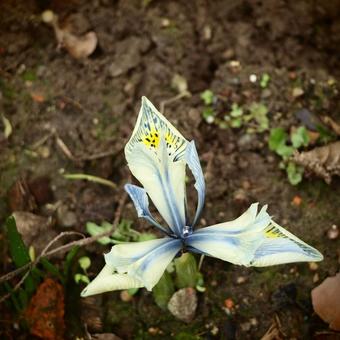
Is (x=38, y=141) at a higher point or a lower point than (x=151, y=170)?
lower

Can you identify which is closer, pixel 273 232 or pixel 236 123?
pixel 273 232

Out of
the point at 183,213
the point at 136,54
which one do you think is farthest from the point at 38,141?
the point at 183,213

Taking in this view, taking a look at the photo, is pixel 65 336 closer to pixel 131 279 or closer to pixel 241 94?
pixel 131 279

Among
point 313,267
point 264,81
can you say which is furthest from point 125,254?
point 264,81

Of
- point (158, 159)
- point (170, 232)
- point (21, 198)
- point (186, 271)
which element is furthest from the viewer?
point (21, 198)

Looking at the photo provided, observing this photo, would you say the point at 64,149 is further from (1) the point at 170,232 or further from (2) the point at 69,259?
(1) the point at 170,232

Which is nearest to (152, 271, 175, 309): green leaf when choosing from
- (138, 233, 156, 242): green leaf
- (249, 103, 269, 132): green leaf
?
(138, 233, 156, 242): green leaf

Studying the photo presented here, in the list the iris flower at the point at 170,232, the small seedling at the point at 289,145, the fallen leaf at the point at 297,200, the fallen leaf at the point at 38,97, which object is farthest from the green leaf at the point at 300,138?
the fallen leaf at the point at 38,97
